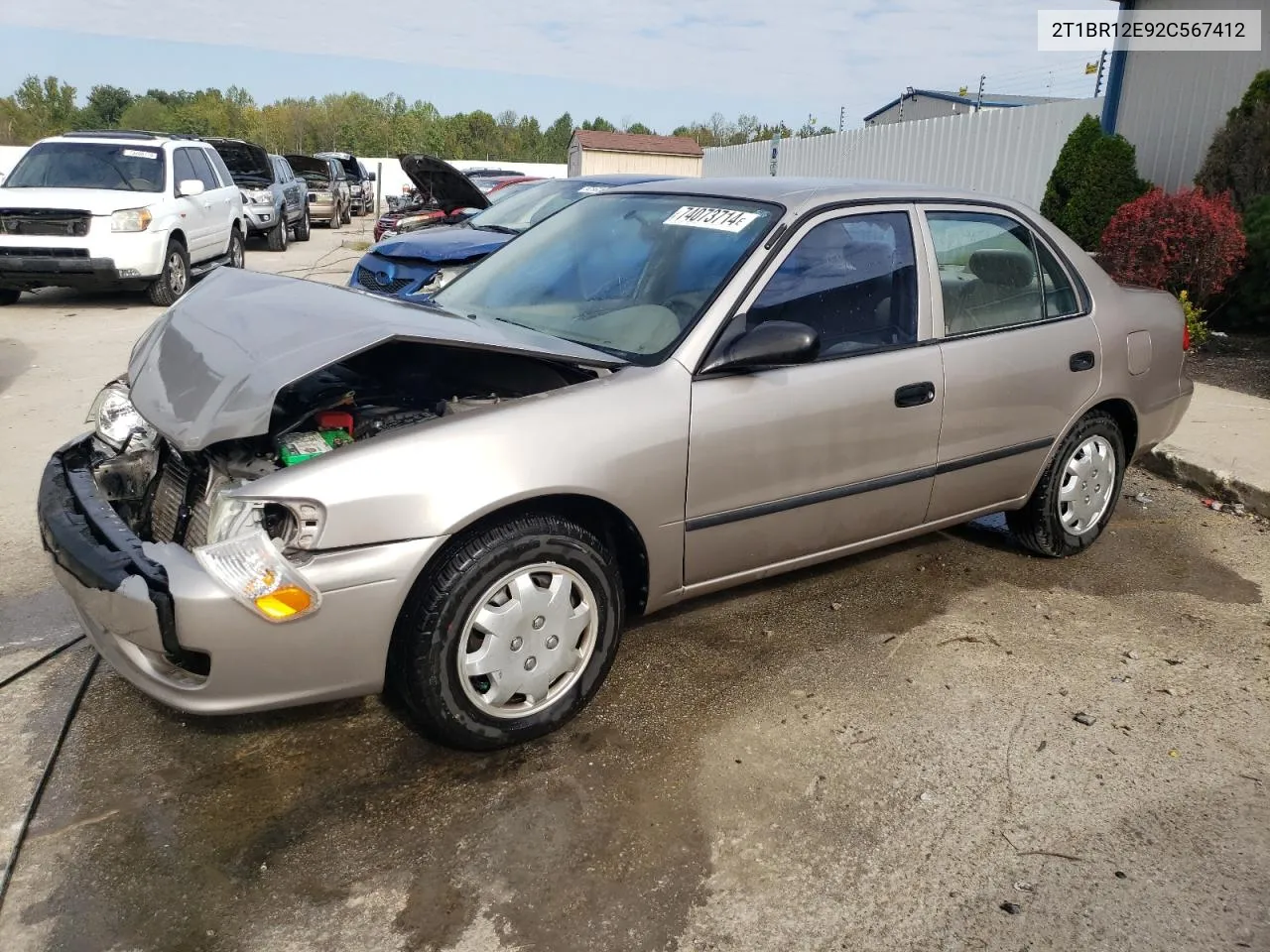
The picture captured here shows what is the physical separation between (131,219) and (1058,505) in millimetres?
9742

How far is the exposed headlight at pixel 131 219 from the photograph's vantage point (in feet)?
33.6

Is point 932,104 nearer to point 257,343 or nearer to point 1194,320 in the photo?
point 1194,320

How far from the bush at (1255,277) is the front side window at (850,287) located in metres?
6.75

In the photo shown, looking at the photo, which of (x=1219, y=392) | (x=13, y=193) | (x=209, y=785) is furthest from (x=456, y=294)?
(x=13, y=193)

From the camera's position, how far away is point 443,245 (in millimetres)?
8031

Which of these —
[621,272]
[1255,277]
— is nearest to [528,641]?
[621,272]

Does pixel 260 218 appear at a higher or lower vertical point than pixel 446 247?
lower

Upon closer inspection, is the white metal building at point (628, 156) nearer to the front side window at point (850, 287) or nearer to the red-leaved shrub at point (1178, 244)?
the red-leaved shrub at point (1178, 244)

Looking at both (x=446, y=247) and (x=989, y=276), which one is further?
(x=446, y=247)

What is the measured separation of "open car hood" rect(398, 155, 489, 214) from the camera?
30.3 ft

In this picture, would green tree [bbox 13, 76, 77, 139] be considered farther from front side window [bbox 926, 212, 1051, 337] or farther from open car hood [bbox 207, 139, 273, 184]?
front side window [bbox 926, 212, 1051, 337]

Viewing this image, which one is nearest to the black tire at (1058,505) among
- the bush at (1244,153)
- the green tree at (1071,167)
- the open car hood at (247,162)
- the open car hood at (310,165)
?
the bush at (1244,153)

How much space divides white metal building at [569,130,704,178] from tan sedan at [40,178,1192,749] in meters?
42.9

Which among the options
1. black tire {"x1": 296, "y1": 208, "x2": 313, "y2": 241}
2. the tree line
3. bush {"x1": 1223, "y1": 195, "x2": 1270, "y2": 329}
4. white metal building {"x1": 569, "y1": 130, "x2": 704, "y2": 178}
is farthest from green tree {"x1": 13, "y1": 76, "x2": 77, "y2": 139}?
bush {"x1": 1223, "y1": 195, "x2": 1270, "y2": 329}
